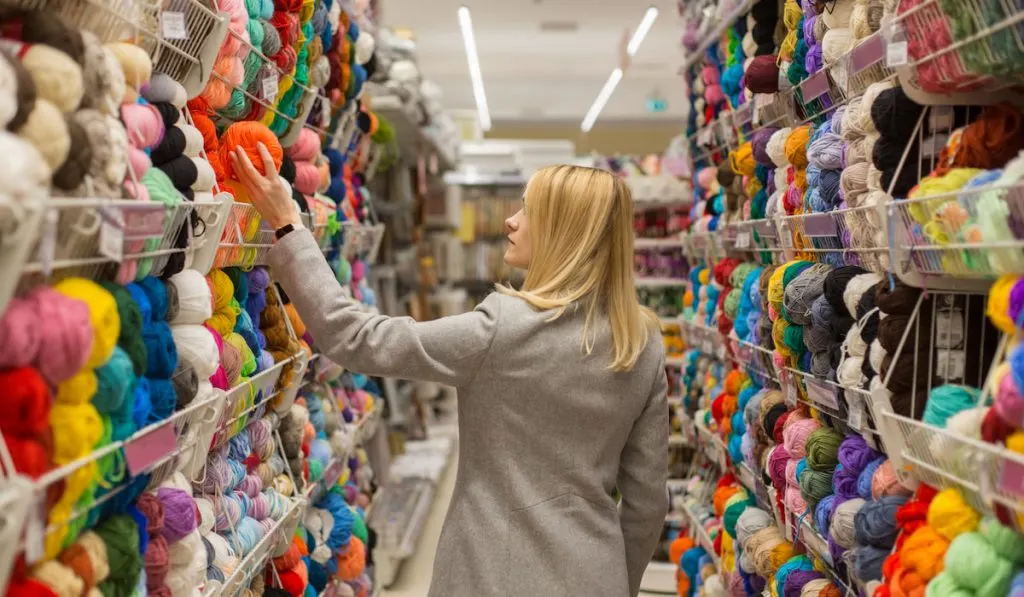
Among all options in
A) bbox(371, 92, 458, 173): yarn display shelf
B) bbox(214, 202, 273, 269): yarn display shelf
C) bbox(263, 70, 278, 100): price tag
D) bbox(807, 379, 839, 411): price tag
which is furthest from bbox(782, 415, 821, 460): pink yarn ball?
bbox(371, 92, 458, 173): yarn display shelf

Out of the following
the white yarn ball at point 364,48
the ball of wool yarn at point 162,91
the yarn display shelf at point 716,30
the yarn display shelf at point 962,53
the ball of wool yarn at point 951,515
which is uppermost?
the yarn display shelf at point 716,30

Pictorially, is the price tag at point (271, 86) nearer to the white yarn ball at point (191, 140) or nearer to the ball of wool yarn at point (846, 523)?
the white yarn ball at point (191, 140)

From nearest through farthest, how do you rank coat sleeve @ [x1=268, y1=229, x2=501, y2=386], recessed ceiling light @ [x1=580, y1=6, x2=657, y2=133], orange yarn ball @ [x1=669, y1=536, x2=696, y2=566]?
1. coat sleeve @ [x1=268, y1=229, x2=501, y2=386]
2. orange yarn ball @ [x1=669, y1=536, x2=696, y2=566]
3. recessed ceiling light @ [x1=580, y1=6, x2=657, y2=133]

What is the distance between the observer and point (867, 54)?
67.6 inches

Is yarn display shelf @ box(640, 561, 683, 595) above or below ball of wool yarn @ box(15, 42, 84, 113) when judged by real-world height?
below

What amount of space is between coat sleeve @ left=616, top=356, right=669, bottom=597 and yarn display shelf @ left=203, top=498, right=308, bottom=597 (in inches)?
28.1

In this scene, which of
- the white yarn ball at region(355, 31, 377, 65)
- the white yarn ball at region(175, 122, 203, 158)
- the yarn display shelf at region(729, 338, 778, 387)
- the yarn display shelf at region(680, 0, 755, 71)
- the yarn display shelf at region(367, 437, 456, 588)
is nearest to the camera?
the white yarn ball at region(175, 122, 203, 158)

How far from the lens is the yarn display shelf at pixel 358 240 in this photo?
2.83 m

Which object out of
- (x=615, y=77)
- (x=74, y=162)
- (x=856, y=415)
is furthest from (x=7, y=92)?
(x=615, y=77)

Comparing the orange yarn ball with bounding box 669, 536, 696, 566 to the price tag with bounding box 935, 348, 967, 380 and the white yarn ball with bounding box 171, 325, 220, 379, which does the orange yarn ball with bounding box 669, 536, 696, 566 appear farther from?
the white yarn ball with bounding box 171, 325, 220, 379

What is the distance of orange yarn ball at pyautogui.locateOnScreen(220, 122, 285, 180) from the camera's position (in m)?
1.88

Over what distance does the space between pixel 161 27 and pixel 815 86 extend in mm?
1301

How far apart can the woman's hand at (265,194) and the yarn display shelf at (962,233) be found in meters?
1.05

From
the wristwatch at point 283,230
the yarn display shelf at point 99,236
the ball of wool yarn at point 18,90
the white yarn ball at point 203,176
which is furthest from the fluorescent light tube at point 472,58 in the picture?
the ball of wool yarn at point 18,90
